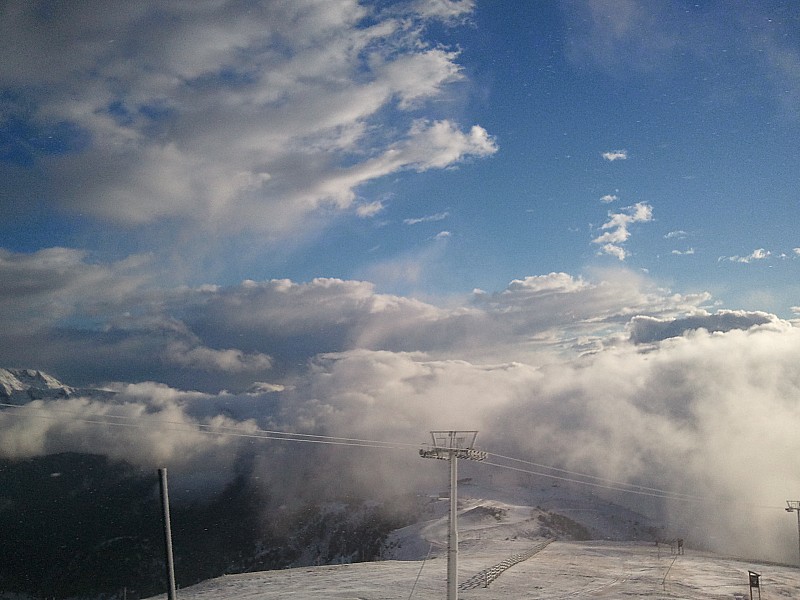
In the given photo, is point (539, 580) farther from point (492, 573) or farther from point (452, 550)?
point (452, 550)

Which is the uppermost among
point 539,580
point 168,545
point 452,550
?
point 168,545

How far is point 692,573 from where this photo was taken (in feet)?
320

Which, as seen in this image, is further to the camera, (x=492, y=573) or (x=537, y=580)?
(x=492, y=573)

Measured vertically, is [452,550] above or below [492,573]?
above

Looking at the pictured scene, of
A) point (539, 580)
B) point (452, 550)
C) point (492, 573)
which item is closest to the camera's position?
point (452, 550)

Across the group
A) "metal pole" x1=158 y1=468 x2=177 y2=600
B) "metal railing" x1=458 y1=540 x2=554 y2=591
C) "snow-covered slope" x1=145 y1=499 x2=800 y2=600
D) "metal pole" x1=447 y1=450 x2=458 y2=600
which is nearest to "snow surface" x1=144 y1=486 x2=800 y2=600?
"snow-covered slope" x1=145 y1=499 x2=800 y2=600

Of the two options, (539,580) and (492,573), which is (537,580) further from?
(492,573)

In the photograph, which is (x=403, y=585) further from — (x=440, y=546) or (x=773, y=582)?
(x=440, y=546)

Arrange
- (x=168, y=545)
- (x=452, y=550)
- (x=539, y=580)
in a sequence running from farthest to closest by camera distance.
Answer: (x=539, y=580), (x=452, y=550), (x=168, y=545)

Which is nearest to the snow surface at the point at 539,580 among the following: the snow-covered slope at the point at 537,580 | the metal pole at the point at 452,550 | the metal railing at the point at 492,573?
the snow-covered slope at the point at 537,580

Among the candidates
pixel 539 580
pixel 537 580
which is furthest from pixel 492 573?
pixel 539 580

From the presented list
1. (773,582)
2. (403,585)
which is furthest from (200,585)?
(773,582)

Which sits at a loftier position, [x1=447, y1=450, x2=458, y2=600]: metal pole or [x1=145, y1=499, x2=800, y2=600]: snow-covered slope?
[x1=447, y1=450, x2=458, y2=600]: metal pole

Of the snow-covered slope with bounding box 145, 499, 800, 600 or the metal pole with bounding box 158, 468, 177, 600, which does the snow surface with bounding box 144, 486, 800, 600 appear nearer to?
the snow-covered slope with bounding box 145, 499, 800, 600
